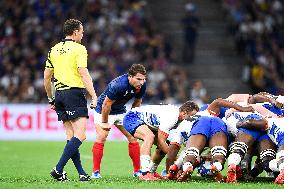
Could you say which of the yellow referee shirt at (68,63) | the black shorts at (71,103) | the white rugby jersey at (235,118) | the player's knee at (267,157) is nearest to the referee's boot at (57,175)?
the black shorts at (71,103)

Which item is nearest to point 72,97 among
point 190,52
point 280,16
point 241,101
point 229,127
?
point 229,127

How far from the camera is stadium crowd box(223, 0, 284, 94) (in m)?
28.9

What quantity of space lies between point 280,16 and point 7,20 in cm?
1042

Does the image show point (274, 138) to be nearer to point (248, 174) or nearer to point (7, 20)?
point (248, 174)

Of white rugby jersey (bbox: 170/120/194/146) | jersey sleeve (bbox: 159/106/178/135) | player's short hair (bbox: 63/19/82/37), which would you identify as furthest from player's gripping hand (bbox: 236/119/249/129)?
player's short hair (bbox: 63/19/82/37)

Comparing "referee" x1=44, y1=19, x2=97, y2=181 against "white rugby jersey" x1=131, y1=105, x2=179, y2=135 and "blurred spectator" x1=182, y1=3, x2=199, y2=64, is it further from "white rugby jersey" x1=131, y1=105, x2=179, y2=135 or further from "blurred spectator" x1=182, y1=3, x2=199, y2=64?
"blurred spectator" x1=182, y1=3, x2=199, y2=64

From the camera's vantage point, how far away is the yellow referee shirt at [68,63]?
12.6 meters

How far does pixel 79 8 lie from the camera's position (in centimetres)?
2911

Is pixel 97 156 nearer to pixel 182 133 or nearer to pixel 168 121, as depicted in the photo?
pixel 168 121

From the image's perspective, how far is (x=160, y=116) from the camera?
13750mm

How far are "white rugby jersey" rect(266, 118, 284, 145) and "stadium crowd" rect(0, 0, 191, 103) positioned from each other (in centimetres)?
1387

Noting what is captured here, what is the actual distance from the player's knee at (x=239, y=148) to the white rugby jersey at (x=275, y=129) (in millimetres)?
461

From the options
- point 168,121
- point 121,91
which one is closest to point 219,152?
point 168,121

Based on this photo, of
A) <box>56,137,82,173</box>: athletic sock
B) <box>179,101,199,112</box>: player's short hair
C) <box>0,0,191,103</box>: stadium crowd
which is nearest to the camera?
<box>56,137,82,173</box>: athletic sock
